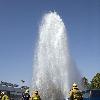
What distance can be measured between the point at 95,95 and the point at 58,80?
4742 millimetres

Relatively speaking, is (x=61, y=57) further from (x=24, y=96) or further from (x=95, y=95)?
(x=24, y=96)

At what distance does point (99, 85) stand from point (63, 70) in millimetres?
39401

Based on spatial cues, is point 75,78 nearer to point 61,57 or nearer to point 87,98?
point 61,57

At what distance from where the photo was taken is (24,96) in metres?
26.5

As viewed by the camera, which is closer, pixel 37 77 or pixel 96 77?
pixel 37 77

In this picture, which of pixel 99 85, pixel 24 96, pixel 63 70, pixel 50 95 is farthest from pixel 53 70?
pixel 99 85

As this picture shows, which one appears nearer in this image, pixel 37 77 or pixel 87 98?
pixel 87 98

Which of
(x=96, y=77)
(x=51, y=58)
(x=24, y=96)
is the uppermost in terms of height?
(x=96, y=77)

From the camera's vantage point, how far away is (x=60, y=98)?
3550 cm

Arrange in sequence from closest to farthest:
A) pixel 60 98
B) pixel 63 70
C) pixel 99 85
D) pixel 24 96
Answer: pixel 24 96 < pixel 60 98 < pixel 63 70 < pixel 99 85

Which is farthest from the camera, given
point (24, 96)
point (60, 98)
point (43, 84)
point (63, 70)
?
point (63, 70)

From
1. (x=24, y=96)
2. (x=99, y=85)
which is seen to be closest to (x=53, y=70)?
(x=24, y=96)

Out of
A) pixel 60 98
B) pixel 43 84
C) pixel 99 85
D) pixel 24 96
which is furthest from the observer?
pixel 99 85

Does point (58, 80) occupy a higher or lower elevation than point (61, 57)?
lower
